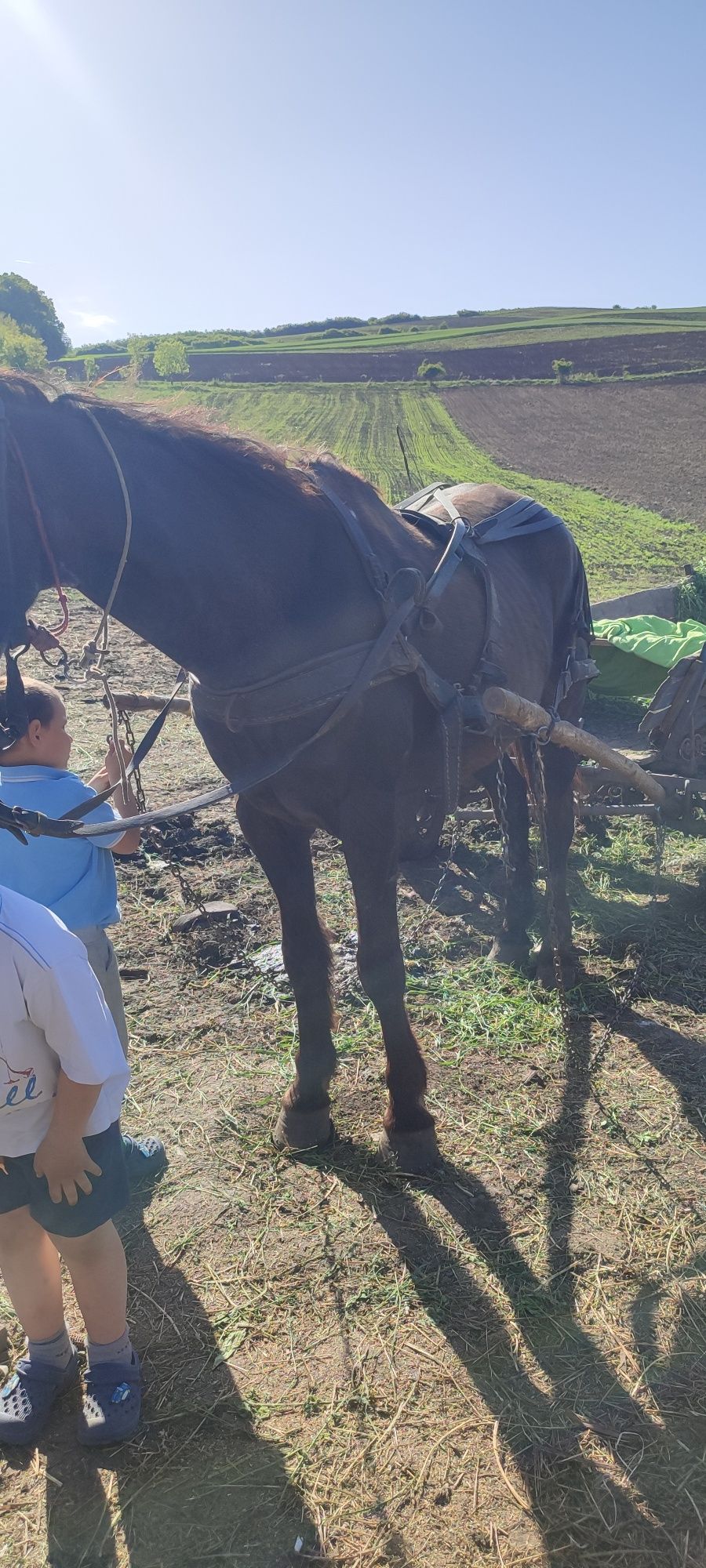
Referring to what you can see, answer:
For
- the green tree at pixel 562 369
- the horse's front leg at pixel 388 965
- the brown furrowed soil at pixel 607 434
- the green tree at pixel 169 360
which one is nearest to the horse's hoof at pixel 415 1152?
the horse's front leg at pixel 388 965

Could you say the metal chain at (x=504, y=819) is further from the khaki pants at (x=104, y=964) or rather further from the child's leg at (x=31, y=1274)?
the child's leg at (x=31, y=1274)

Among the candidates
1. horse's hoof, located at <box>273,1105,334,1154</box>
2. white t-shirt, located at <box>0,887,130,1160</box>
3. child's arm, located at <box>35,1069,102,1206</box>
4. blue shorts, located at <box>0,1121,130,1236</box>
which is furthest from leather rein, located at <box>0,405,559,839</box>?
horse's hoof, located at <box>273,1105,334,1154</box>

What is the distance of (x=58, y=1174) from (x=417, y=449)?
29.1 metres

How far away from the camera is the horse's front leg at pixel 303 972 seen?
2.99m

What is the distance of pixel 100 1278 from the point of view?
2.14 metres

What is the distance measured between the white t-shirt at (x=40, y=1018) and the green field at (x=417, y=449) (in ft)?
4.75

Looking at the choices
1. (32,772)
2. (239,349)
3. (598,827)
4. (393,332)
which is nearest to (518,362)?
(239,349)

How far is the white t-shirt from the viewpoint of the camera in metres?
1.80

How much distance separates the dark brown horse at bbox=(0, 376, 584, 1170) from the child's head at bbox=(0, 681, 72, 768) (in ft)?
1.18

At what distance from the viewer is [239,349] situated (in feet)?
201

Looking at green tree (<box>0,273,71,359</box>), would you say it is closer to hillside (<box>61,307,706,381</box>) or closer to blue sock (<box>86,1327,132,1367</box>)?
hillside (<box>61,307,706,381</box>)

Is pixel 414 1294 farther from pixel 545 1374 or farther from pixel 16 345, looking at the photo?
pixel 16 345

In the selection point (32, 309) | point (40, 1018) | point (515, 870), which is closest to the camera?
point (40, 1018)

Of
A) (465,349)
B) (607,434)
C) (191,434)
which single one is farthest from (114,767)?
(465,349)
